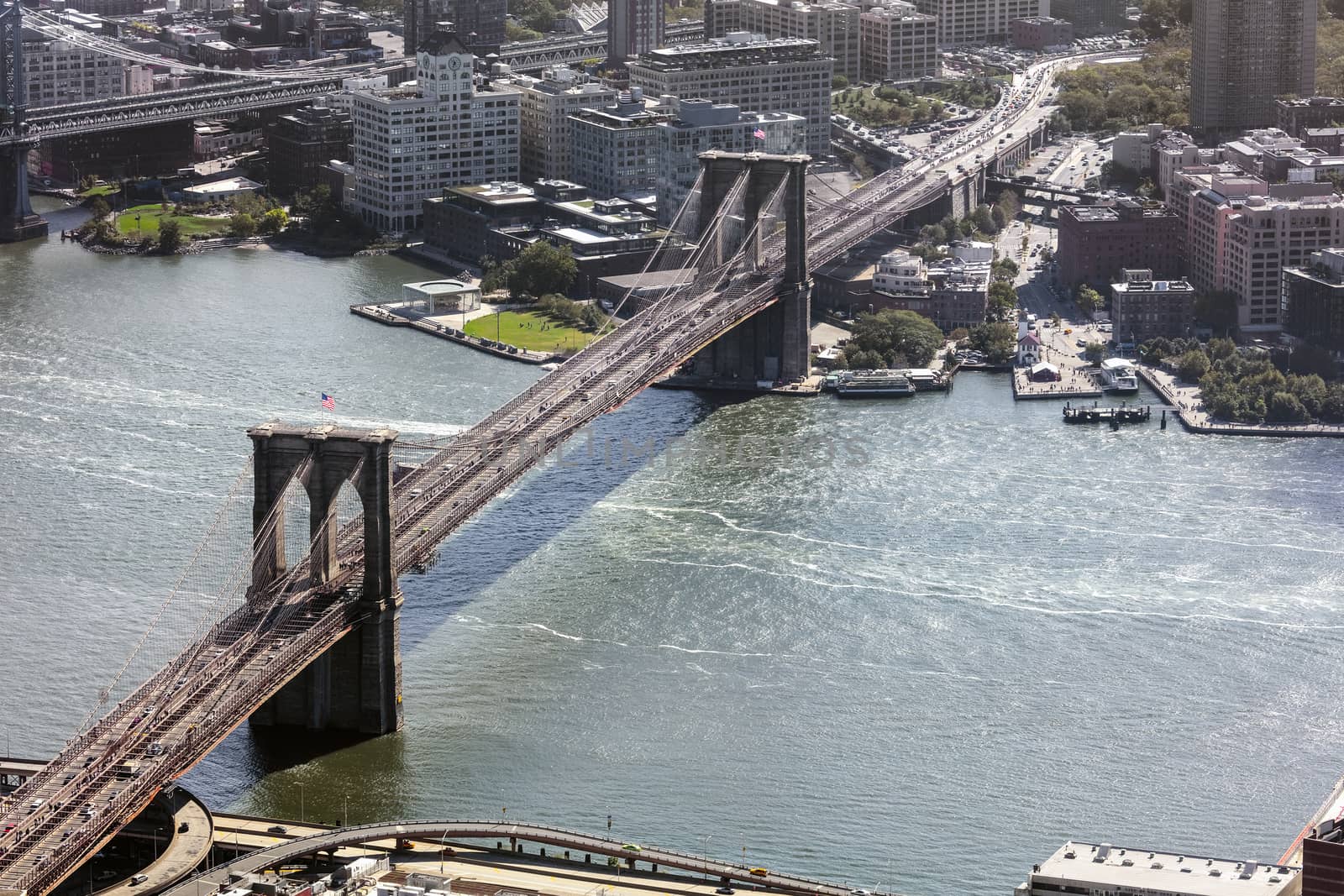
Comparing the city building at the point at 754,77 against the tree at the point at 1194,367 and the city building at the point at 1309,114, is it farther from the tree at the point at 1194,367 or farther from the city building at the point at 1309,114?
the tree at the point at 1194,367

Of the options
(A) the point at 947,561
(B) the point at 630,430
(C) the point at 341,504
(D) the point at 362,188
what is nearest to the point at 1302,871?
(A) the point at 947,561

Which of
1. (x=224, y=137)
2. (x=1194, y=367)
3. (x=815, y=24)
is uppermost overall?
(x=815, y=24)

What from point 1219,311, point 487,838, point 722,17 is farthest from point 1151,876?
point 722,17

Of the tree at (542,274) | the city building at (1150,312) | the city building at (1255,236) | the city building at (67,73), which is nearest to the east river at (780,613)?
the tree at (542,274)

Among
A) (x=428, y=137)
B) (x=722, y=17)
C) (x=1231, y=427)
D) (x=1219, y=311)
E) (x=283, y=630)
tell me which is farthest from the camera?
(x=722, y=17)

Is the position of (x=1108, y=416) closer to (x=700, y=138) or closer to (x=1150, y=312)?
(x=1150, y=312)

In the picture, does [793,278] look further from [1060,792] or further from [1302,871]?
[1302,871]
